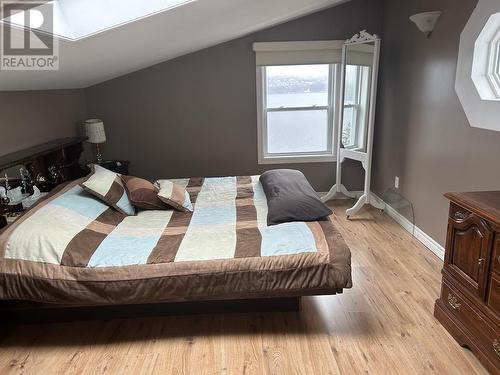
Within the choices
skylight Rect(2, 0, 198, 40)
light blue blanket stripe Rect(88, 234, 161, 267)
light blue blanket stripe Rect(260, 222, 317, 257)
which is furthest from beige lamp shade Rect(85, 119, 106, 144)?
light blue blanket stripe Rect(260, 222, 317, 257)

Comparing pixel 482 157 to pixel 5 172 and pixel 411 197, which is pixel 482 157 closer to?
pixel 411 197

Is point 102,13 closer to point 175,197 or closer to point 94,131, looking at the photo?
point 175,197

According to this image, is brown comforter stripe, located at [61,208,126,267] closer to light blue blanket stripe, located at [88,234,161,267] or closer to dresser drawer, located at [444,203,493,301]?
light blue blanket stripe, located at [88,234,161,267]

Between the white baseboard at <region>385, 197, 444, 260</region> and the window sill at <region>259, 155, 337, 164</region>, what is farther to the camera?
the window sill at <region>259, 155, 337, 164</region>

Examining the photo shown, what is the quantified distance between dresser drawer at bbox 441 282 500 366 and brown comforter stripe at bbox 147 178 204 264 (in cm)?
160

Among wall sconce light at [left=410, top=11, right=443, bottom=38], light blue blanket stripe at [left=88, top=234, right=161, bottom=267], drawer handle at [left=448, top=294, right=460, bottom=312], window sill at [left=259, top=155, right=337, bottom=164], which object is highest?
wall sconce light at [left=410, top=11, right=443, bottom=38]

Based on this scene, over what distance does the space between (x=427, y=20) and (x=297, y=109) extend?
1.75 m

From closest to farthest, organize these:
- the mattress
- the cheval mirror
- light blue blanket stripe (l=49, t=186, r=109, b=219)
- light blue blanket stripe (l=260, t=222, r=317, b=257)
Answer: the mattress, light blue blanket stripe (l=260, t=222, r=317, b=257), light blue blanket stripe (l=49, t=186, r=109, b=219), the cheval mirror

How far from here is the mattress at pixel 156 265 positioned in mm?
1998

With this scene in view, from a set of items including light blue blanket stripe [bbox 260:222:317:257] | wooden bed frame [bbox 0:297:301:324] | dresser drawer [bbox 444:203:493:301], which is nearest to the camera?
dresser drawer [bbox 444:203:493:301]

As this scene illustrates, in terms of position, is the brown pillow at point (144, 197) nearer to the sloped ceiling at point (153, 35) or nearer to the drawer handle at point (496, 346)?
the sloped ceiling at point (153, 35)

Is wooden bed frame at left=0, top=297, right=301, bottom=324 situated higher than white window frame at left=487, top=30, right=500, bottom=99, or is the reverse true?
white window frame at left=487, top=30, right=500, bottom=99

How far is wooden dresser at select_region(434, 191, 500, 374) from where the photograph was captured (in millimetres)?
1812

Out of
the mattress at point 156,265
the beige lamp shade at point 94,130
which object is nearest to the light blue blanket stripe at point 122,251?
the mattress at point 156,265
